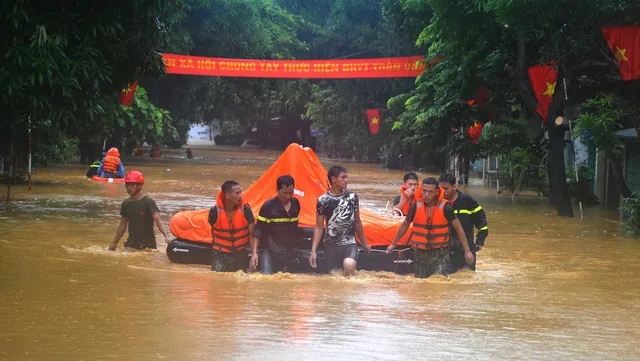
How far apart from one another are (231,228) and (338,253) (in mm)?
1258

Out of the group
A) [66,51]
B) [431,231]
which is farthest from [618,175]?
[66,51]

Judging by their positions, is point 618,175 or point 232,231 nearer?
point 232,231

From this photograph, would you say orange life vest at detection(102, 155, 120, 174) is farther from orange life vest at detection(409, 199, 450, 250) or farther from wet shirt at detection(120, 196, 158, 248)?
orange life vest at detection(409, 199, 450, 250)

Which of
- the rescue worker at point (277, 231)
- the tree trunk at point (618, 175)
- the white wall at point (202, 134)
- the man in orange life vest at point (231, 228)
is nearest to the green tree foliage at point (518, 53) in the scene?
the tree trunk at point (618, 175)

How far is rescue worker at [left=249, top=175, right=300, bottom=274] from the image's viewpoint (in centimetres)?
1094

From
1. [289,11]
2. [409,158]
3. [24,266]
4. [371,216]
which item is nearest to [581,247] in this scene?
[371,216]

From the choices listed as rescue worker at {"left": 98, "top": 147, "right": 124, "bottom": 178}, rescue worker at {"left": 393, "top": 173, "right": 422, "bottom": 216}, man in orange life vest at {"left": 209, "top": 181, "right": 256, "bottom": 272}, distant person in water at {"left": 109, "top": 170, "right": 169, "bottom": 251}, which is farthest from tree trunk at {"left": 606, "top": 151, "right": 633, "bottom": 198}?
rescue worker at {"left": 98, "top": 147, "right": 124, "bottom": 178}

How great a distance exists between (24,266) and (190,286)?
8.28ft

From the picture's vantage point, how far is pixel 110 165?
29.1 metres

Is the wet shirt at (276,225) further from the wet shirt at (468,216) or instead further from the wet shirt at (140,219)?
the wet shirt at (140,219)

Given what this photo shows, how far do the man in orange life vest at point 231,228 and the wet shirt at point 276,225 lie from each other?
0.13 metres

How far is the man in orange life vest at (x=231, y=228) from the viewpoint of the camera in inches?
434

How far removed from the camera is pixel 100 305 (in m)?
9.21

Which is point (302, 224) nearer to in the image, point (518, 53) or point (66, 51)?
point (66, 51)
